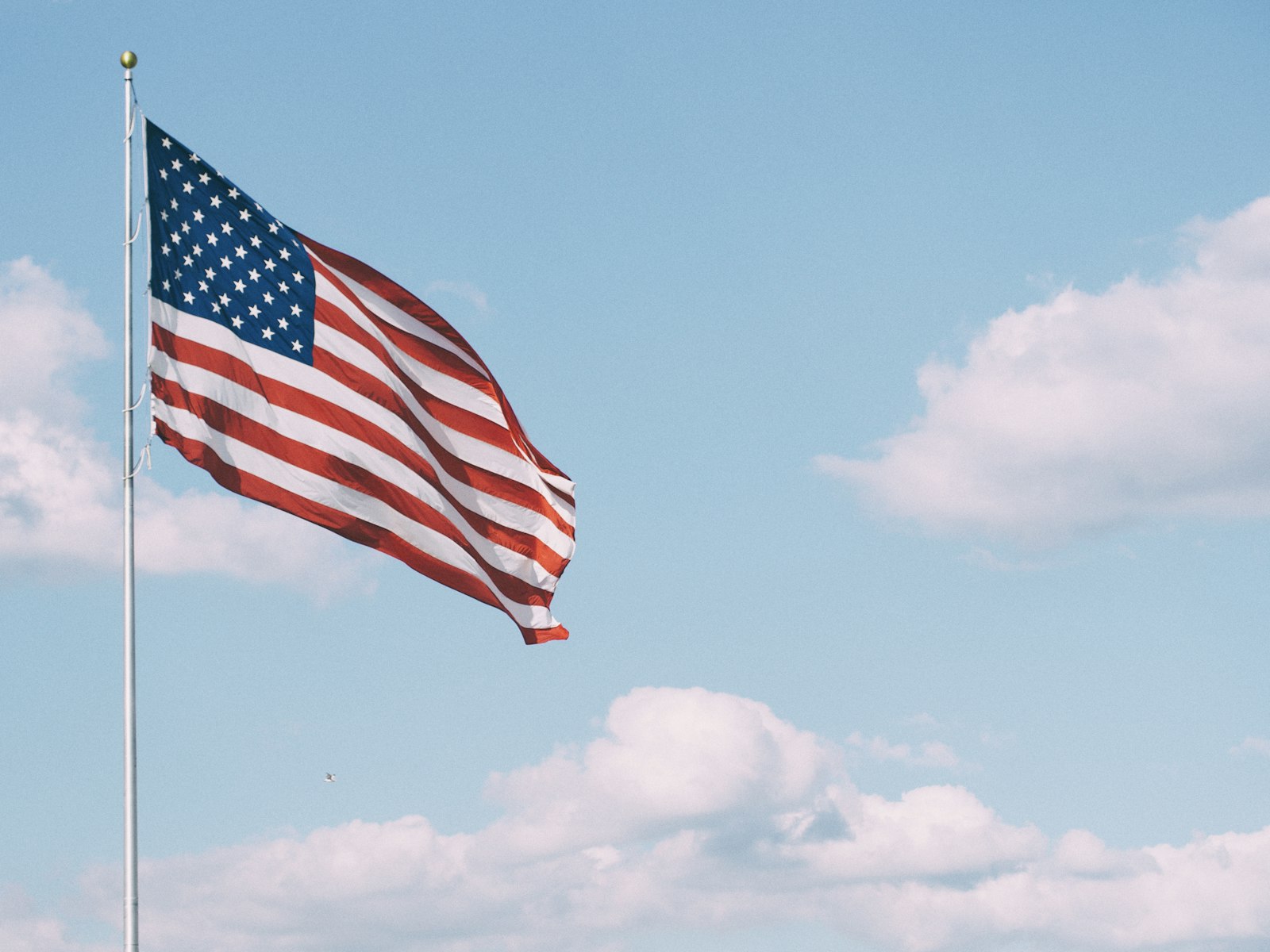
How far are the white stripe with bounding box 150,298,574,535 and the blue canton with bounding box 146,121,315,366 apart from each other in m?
0.22

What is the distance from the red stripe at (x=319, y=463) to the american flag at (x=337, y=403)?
0.03m

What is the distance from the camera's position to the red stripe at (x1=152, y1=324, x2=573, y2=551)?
3186cm

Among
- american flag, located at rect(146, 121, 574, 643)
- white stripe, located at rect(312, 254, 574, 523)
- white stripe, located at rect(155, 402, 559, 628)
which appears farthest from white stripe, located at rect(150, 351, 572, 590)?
white stripe, located at rect(312, 254, 574, 523)

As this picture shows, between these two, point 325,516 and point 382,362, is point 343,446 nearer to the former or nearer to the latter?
point 325,516

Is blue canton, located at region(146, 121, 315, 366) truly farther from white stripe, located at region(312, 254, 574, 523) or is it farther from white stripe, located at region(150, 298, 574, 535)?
white stripe, located at region(312, 254, 574, 523)

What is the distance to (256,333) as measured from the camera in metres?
33.0

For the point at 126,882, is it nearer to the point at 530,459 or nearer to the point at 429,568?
the point at 429,568

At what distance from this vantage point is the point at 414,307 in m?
36.5

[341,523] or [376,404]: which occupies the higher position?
[376,404]

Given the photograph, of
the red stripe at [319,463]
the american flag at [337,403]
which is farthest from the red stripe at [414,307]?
the red stripe at [319,463]

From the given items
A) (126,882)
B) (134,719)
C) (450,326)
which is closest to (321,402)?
(450,326)

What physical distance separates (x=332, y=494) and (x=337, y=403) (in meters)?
1.94

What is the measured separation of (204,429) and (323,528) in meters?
→ 2.83

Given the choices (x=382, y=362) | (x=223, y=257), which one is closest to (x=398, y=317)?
(x=382, y=362)
